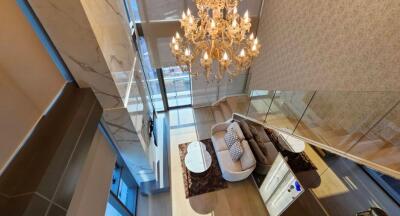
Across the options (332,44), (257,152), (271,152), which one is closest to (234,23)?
(332,44)

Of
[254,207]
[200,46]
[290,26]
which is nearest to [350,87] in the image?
[290,26]

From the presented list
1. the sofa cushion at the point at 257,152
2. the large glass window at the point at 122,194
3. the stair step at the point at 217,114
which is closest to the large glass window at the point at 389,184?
the sofa cushion at the point at 257,152

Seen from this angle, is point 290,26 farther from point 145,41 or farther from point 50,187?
point 50,187

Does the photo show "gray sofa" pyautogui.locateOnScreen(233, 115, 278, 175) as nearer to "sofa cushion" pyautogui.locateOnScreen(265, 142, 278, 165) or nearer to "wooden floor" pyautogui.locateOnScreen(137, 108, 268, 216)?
"sofa cushion" pyautogui.locateOnScreen(265, 142, 278, 165)

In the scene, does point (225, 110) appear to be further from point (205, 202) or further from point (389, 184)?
point (389, 184)

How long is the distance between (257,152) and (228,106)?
2.44 m

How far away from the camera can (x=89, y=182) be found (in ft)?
6.20

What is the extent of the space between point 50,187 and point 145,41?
4.17m

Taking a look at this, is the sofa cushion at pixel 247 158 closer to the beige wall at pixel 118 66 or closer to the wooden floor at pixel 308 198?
the wooden floor at pixel 308 198

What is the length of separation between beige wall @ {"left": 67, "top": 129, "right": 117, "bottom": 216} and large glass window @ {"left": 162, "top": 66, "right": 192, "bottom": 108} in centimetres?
358

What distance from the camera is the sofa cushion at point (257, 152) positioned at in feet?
13.6

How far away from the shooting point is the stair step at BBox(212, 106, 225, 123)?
20.1 ft

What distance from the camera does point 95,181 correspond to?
2.02 m

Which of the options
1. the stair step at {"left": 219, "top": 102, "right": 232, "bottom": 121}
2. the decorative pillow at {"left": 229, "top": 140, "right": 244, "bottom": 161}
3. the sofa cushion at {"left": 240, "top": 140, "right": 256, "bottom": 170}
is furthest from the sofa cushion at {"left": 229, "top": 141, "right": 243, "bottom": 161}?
the stair step at {"left": 219, "top": 102, "right": 232, "bottom": 121}
